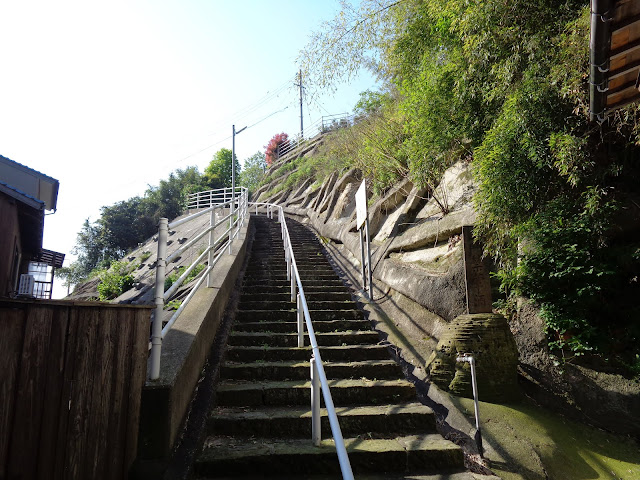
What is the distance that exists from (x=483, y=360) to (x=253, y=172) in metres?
32.0

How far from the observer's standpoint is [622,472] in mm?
3090

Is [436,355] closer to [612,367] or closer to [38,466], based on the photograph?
[612,367]

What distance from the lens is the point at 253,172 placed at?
34.1 meters

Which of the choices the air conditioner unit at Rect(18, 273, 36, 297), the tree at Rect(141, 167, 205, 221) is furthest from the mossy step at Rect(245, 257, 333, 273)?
the tree at Rect(141, 167, 205, 221)

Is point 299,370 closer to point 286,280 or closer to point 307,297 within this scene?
point 307,297

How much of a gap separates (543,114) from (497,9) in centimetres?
150

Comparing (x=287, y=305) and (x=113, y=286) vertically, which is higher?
(x=113, y=286)

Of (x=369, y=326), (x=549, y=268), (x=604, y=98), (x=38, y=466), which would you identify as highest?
(x=604, y=98)

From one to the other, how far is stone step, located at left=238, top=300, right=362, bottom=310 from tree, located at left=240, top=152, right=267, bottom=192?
26043 mm

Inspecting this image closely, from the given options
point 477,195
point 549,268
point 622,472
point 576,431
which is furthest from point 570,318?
point 477,195

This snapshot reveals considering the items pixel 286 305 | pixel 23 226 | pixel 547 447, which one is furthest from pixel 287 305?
pixel 23 226

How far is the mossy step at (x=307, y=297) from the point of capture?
5.96 metres

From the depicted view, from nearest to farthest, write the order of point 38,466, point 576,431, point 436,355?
1. point 38,466
2. point 576,431
3. point 436,355

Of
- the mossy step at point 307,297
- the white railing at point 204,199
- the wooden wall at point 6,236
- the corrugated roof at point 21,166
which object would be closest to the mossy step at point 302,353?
the mossy step at point 307,297
